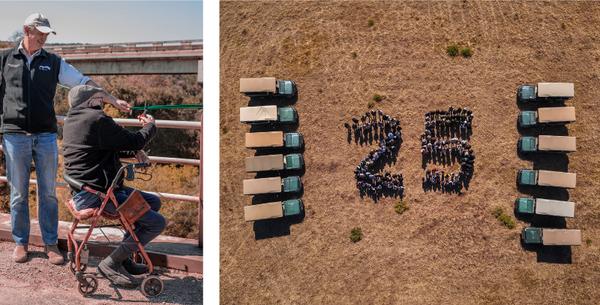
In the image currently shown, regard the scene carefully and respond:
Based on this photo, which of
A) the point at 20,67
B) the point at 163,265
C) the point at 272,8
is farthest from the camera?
the point at 272,8

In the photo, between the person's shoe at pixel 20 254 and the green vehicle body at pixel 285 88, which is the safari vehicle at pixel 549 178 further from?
the person's shoe at pixel 20 254

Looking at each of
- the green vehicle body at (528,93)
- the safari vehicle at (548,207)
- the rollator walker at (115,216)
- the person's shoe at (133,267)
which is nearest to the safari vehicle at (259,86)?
the rollator walker at (115,216)

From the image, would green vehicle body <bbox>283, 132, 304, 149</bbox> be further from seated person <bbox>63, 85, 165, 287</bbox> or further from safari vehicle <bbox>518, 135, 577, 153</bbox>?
safari vehicle <bbox>518, 135, 577, 153</bbox>

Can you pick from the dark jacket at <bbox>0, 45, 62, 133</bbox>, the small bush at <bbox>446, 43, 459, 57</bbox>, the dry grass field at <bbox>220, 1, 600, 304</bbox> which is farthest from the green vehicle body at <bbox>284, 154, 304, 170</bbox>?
the dark jacket at <bbox>0, 45, 62, 133</bbox>

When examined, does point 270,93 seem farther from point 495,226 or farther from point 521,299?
point 521,299

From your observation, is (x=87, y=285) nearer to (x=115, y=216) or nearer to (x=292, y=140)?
(x=115, y=216)

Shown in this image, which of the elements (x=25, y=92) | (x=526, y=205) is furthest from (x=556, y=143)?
(x=25, y=92)

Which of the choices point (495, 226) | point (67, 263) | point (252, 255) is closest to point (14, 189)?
point (67, 263)
